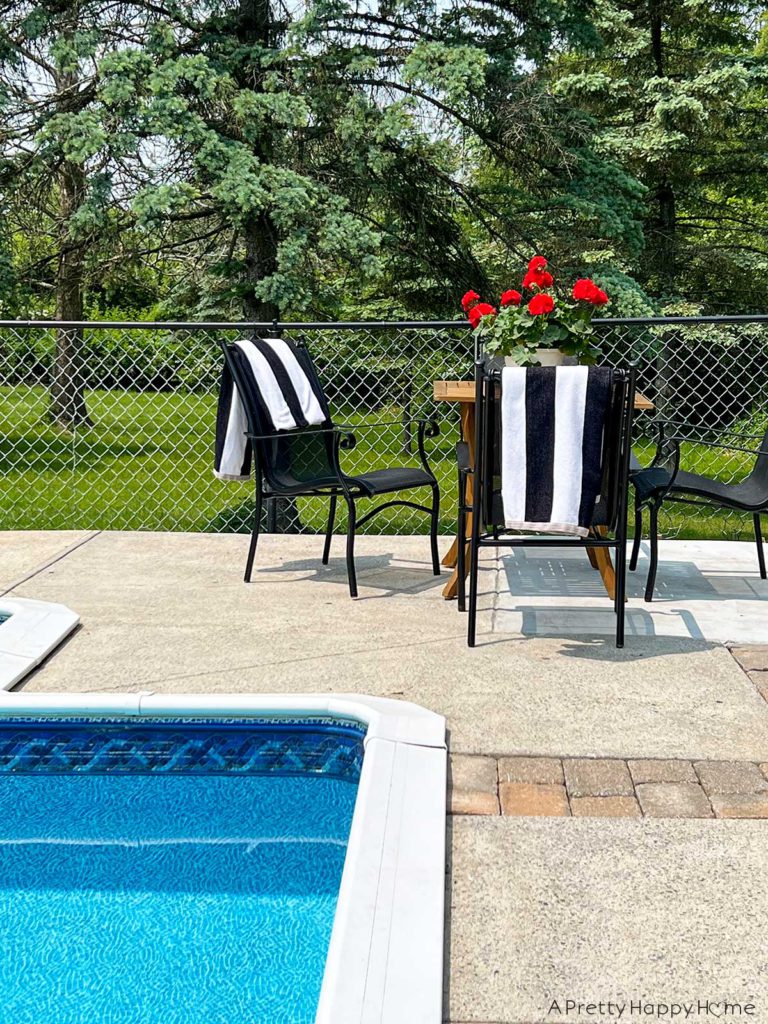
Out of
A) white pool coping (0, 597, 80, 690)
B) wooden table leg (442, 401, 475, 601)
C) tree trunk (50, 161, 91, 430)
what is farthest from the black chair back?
tree trunk (50, 161, 91, 430)

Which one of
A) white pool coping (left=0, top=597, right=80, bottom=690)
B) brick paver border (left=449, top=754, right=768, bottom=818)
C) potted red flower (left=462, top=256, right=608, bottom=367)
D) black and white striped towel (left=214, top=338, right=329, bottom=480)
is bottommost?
white pool coping (left=0, top=597, right=80, bottom=690)

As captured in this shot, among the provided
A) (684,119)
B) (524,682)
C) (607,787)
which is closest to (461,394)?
(524,682)

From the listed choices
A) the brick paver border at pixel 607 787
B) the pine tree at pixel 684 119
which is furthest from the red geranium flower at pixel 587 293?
the pine tree at pixel 684 119

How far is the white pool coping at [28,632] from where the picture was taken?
3.10 m

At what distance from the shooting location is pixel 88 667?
3201mm

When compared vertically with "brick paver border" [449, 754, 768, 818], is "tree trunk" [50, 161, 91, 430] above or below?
above

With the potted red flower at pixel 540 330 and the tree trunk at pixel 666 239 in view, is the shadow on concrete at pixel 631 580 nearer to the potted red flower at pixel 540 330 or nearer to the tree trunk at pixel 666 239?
the potted red flower at pixel 540 330

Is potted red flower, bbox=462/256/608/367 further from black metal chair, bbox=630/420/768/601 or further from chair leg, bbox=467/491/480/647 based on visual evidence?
chair leg, bbox=467/491/480/647

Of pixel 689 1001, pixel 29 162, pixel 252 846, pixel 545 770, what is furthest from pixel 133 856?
pixel 29 162

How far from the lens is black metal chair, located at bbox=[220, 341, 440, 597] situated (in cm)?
412

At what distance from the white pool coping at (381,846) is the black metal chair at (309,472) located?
1.45 meters

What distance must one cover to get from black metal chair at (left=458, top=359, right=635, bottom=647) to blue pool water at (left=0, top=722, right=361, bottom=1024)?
108 centimetres

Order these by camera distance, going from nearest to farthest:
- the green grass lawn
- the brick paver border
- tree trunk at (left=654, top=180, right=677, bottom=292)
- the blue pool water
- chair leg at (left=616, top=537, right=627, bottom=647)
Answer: the blue pool water < the brick paver border < chair leg at (left=616, top=537, right=627, bottom=647) < the green grass lawn < tree trunk at (left=654, top=180, right=677, bottom=292)

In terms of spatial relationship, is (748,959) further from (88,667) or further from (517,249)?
(517,249)
